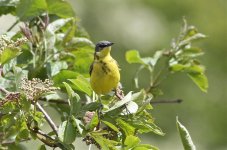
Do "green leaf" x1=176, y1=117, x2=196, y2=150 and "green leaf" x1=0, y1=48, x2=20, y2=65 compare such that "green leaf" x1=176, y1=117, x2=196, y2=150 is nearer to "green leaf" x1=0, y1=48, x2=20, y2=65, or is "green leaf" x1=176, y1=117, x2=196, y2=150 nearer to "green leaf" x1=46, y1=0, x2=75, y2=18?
"green leaf" x1=0, y1=48, x2=20, y2=65

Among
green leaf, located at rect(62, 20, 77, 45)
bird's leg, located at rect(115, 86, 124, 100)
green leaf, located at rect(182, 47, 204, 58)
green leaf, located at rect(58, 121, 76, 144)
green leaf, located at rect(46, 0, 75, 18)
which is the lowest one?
green leaf, located at rect(182, 47, 204, 58)

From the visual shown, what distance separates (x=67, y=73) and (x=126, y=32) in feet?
17.0

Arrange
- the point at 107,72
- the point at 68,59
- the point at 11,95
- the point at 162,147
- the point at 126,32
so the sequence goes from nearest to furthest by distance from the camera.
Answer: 1. the point at 11,95
2. the point at 107,72
3. the point at 68,59
4. the point at 162,147
5. the point at 126,32

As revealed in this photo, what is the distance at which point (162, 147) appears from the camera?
6.48 metres

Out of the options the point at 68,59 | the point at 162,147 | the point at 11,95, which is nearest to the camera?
the point at 11,95

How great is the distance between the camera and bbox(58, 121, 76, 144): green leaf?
1.87 metres

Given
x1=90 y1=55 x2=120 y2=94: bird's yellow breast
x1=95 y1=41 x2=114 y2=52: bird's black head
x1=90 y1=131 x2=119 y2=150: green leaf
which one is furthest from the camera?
x1=95 y1=41 x2=114 y2=52: bird's black head

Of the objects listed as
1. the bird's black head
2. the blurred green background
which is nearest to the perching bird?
the bird's black head

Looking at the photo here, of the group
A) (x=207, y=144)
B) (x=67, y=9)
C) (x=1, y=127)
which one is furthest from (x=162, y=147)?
(x=1, y=127)

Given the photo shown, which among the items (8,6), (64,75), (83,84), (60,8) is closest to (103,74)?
(64,75)

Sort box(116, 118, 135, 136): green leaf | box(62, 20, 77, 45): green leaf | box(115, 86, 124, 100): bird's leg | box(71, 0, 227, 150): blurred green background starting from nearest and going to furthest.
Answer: box(116, 118, 135, 136): green leaf, box(115, 86, 124, 100): bird's leg, box(62, 20, 77, 45): green leaf, box(71, 0, 227, 150): blurred green background

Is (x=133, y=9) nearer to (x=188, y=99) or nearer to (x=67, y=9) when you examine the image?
(x=188, y=99)

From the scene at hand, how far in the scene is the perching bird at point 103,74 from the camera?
2.21m

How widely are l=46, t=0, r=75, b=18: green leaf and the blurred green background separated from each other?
3.51m
